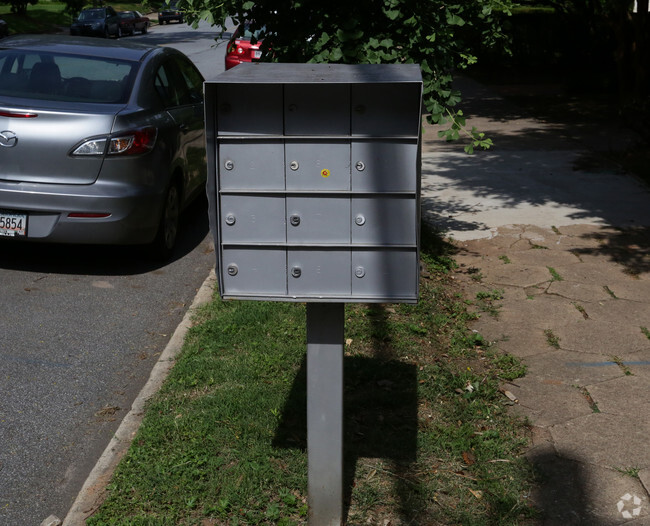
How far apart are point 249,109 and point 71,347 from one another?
10.1ft

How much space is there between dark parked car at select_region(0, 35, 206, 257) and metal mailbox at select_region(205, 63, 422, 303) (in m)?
3.59

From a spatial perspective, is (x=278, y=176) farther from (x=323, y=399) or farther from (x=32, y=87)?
(x=32, y=87)

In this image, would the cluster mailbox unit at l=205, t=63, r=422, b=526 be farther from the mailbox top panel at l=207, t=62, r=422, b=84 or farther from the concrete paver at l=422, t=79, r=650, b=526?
the concrete paver at l=422, t=79, r=650, b=526

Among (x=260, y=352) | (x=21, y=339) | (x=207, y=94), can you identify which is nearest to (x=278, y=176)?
(x=207, y=94)

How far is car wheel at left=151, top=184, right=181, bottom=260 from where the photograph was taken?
7.14 metres

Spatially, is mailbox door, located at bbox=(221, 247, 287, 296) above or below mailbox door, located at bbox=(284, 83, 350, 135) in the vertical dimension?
below

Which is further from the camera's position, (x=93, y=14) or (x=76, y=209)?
(x=93, y=14)

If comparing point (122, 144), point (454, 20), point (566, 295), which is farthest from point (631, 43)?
point (122, 144)

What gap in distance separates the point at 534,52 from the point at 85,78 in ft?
64.1

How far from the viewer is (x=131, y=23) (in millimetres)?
46500

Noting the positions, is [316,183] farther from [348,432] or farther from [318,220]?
[348,432]

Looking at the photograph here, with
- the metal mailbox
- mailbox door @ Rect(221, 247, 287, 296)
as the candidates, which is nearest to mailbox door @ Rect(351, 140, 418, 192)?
the metal mailbox

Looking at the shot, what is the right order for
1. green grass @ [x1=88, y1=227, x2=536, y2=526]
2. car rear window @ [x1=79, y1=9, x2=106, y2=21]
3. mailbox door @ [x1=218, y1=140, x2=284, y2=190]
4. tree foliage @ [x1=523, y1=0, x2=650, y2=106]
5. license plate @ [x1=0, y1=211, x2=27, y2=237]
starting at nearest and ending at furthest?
mailbox door @ [x1=218, y1=140, x2=284, y2=190]
green grass @ [x1=88, y1=227, x2=536, y2=526]
license plate @ [x1=0, y1=211, x2=27, y2=237]
tree foliage @ [x1=523, y1=0, x2=650, y2=106]
car rear window @ [x1=79, y1=9, x2=106, y2=21]

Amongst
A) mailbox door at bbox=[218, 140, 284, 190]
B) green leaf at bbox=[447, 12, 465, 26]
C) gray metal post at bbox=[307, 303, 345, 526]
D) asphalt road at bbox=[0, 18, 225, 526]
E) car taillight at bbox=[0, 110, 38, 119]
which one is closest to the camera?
mailbox door at bbox=[218, 140, 284, 190]
